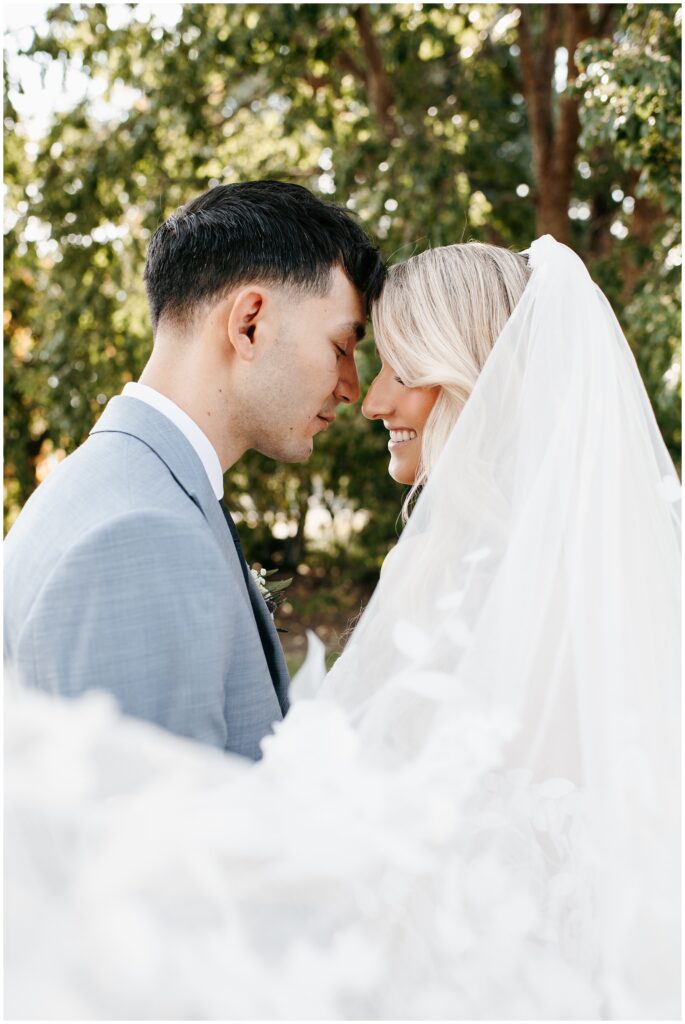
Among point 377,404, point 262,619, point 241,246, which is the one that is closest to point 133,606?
point 262,619

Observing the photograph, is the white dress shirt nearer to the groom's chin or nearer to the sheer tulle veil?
the groom's chin

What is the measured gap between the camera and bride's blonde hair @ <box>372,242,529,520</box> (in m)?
2.37

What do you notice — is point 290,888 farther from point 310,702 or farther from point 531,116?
point 531,116

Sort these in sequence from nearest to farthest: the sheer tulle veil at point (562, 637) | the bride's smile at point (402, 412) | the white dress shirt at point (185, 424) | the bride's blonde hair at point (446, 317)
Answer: the sheer tulle veil at point (562, 637), the white dress shirt at point (185, 424), the bride's blonde hair at point (446, 317), the bride's smile at point (402, 412)

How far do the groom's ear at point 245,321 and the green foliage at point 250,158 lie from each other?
120 inches

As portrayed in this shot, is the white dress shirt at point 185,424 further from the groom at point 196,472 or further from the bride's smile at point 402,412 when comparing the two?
the bride's smile at point 402,412

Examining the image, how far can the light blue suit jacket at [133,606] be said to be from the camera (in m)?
1.58

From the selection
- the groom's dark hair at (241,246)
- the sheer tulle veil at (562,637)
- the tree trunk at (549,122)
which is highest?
the tree trunk at (549,122)

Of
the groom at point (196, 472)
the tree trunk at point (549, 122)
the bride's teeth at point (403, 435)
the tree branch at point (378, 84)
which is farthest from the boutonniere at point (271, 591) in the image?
the tree trunk at point (549, 122)

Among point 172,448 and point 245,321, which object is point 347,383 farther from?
point 172,448

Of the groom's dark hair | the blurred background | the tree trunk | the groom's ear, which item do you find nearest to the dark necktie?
the groom's ear

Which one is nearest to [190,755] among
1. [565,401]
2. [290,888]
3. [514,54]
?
[290,888]

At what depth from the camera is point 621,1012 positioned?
148cm

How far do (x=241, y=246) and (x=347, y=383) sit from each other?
49 cm
